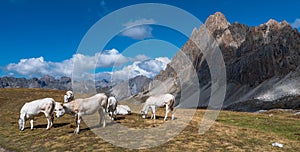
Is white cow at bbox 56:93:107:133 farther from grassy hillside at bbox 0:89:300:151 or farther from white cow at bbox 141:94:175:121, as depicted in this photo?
white cow at bbox 141:94:175:121

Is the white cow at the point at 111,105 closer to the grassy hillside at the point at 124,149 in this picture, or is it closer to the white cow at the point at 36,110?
the grassy hillside at the point at 124,149

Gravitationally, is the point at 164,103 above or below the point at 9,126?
above

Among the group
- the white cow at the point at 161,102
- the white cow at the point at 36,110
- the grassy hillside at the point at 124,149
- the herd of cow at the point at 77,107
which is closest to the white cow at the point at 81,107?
the herd of cow at the point at 77,107

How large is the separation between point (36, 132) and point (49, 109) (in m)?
2.86

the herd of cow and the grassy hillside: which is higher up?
the herd of cow

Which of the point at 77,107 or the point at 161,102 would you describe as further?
the point at 161,102

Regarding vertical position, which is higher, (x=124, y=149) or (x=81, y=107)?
(x=81, y=107)

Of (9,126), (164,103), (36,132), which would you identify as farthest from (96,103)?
(9,126)

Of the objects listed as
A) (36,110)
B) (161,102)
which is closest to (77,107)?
(36,110)

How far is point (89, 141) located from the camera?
2180 cm

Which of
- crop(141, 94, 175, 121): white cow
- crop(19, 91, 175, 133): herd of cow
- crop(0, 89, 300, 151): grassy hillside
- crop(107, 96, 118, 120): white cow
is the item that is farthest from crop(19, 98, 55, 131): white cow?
crop(141, 94, 175, 121): white cow

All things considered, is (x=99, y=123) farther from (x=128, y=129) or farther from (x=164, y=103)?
(x=164, y=103)

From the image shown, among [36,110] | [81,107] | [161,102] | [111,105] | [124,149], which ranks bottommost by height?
[124,149]

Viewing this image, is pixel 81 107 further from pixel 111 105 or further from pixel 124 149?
pixel 124 149
